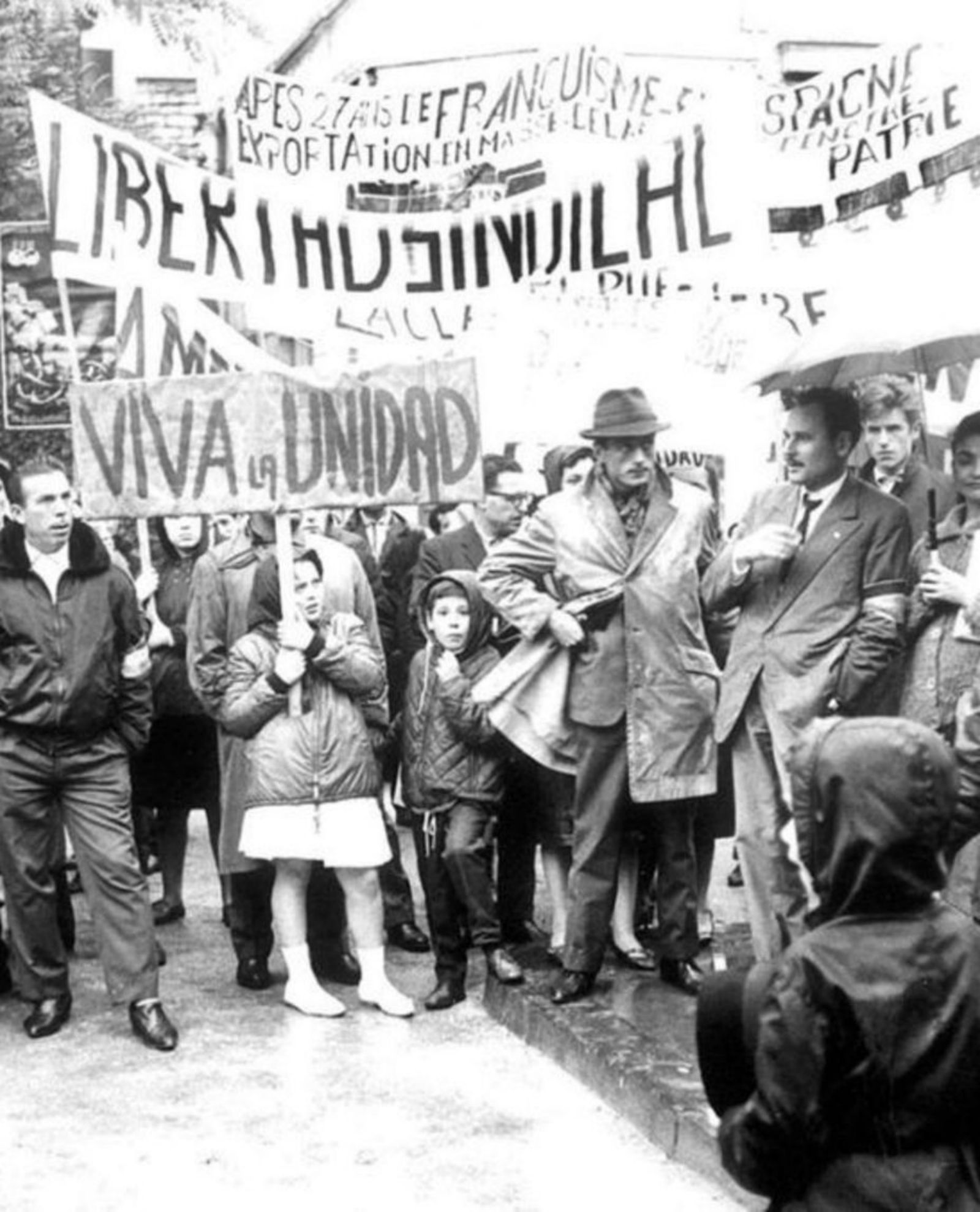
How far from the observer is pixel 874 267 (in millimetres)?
6523

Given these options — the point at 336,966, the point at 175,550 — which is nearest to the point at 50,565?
the point at 175,550

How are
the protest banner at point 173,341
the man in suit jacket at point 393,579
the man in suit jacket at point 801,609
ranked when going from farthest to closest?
the man in suit jacket at point 393,579 < the protest banner at point 173,341 < the man in suit jacket at point 801,609

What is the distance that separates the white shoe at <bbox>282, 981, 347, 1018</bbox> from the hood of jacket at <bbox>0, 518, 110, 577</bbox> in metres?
1.66

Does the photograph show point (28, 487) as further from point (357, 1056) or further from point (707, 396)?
point (707, 396)

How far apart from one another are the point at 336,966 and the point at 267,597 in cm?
147

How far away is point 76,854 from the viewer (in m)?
7.29

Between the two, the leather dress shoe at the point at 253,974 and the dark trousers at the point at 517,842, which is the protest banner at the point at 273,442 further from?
the leather dress shoe at the point at 253,974

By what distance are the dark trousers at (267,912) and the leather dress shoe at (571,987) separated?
42.2 inches

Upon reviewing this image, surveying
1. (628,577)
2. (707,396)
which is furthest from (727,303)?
(628,577)

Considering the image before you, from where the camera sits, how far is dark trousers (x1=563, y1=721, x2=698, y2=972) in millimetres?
7195

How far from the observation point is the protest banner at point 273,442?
7.61 meters

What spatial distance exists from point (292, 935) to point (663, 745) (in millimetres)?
1535

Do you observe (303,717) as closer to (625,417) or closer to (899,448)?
(625,417)

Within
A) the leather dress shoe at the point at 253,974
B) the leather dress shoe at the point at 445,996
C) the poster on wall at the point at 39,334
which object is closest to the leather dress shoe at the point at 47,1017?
the leather dress shoe at the point at 253,974
